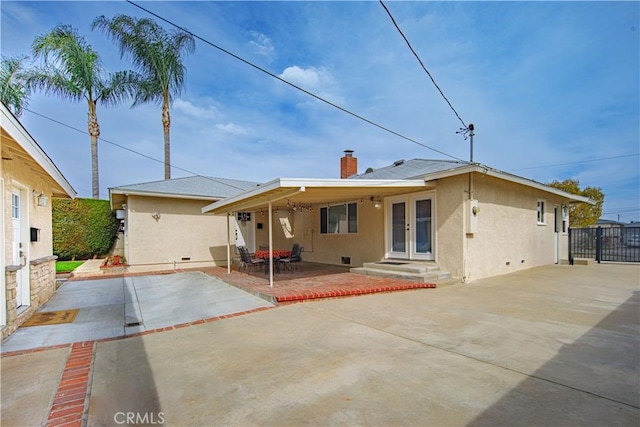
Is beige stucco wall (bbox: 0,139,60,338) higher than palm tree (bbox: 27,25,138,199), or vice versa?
palm tree (bbox: 27,25,138,199)

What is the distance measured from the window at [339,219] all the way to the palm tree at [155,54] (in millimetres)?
10240

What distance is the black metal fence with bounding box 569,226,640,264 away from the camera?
45.0 feet

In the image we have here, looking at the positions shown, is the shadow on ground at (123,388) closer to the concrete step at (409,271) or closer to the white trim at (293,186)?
the white trim at (293,186)

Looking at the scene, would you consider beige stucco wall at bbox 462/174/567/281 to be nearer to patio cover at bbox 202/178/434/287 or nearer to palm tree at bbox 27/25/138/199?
patio cover at bbox 202/178/434/287

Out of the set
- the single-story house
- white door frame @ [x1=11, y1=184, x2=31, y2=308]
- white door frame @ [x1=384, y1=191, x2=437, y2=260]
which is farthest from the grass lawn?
white door frame @ [x1=384, y1=191, x2=437, y2=260]

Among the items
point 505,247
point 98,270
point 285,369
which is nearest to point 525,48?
point 505,247

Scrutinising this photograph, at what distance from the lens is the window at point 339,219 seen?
11984 mm

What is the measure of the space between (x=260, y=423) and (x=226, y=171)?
68.8 feet

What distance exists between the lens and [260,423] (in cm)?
240

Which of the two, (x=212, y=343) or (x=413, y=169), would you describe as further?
(x=413, y=169)

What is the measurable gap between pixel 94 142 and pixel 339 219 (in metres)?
15.5

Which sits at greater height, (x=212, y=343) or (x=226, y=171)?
(x=226, y=171)

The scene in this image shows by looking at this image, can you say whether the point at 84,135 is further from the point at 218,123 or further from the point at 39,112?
the point at 218,123

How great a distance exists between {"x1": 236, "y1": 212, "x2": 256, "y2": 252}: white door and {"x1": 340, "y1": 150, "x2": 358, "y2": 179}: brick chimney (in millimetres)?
5035
